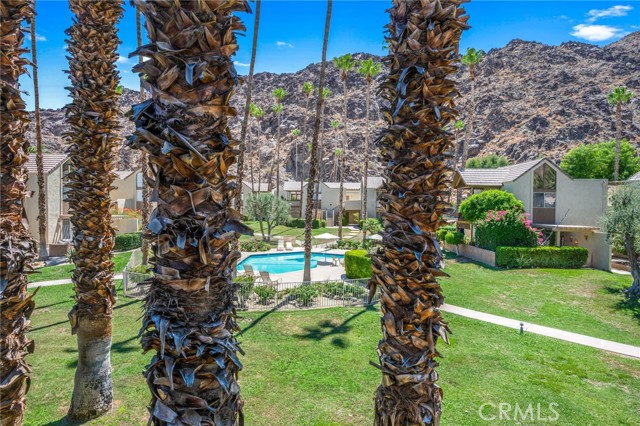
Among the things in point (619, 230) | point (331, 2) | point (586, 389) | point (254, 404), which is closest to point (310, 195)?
point (331, 2)

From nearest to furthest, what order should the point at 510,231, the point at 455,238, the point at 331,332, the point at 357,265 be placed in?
1. the point at 331,332
2. the point at 357,265
3. the point at 510,231
4. the point at 455,238

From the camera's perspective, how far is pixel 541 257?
26.2 meters

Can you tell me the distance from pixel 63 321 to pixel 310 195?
12346mm

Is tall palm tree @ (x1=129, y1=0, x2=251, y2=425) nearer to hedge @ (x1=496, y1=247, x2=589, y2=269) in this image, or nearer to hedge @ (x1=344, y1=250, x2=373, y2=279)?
hedge @ (x1=344, y1=250, x2=373, y2=279)

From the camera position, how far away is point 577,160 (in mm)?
57188

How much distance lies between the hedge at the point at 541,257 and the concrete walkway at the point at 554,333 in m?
10.7

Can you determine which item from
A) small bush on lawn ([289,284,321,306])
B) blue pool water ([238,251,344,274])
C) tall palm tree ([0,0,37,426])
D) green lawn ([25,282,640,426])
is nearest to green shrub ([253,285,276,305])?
small bush on lawn ([289,284,321,306])

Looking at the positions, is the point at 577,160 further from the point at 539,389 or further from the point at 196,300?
the point at 196,300

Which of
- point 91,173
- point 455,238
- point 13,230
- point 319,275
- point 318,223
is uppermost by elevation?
point 91,173

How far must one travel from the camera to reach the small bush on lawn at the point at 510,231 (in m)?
27.2

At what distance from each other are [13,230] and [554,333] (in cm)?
1706

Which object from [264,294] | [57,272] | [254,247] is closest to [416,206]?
[264,294]

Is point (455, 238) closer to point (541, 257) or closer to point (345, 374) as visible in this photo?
point (541, 257)

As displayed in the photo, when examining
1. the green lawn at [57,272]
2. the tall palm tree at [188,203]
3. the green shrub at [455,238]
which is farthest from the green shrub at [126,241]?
the tall palm tree at [188,203]
